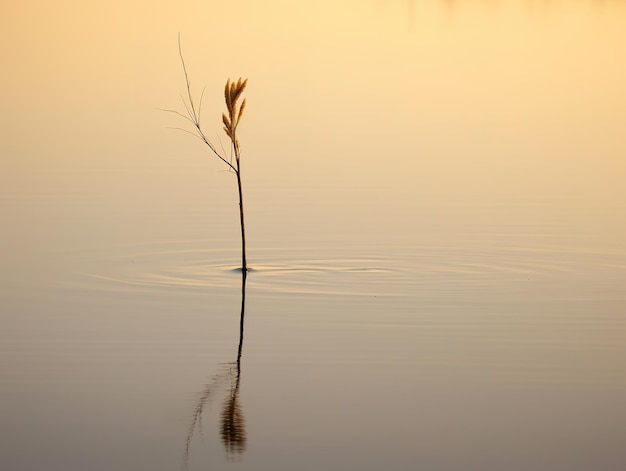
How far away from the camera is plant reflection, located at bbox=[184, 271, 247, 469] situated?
836 cm

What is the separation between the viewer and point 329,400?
945cm

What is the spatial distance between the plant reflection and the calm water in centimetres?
2

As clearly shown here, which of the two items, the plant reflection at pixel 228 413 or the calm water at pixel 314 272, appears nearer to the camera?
the plant reflection at pixel 228 413

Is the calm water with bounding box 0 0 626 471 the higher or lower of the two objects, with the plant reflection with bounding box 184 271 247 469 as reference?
higher

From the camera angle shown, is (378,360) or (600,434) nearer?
(600,434)

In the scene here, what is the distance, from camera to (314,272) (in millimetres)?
14727

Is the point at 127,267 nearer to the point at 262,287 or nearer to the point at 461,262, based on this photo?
the point at 262,287

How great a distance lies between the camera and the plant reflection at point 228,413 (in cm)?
836

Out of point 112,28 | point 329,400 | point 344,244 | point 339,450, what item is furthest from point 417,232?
point 112,28

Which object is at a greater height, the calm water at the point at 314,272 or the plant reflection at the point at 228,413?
the calm water at the point at 314,272

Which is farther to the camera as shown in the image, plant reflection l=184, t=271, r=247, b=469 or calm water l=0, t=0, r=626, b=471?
calm water l=0, t=0, r=626, b=471

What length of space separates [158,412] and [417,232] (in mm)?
8688

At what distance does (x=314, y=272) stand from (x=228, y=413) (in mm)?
5767

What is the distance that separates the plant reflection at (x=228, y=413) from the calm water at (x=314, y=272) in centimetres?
2
